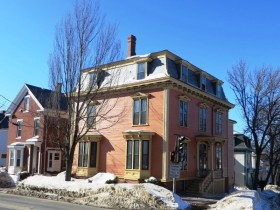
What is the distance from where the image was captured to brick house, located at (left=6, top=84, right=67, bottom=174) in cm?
3634

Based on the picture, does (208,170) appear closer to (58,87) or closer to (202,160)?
(202,160)

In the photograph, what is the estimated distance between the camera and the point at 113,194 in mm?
18250

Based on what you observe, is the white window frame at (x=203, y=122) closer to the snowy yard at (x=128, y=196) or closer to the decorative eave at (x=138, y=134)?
the decorative eave at (x=138, y=134)

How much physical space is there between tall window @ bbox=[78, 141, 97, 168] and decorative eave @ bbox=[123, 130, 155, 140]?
167 inches

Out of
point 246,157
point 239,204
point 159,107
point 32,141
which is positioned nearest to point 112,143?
point 159,107

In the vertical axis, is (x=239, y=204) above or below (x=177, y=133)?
below

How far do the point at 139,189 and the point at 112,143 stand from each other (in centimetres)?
1167

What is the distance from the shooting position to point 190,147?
29.5 meters

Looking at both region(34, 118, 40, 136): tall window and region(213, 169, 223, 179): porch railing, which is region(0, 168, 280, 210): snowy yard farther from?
region(34, 118, 40, 136): tall window

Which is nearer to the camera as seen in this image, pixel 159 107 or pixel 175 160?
pixel 175 160

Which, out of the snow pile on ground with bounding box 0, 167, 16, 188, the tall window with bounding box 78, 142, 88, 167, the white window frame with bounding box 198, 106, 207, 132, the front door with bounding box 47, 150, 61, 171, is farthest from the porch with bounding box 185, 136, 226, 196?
the front door with bounding box 47, 150, 61, 171

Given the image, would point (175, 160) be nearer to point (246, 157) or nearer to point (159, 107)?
point (159, 107)

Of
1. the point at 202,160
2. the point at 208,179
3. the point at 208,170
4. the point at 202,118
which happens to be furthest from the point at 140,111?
the point at 208,170

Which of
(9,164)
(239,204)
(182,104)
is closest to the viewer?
(239,204)
